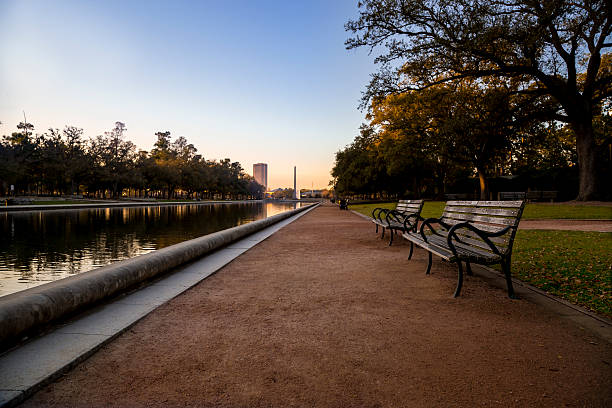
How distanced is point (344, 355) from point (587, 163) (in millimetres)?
22214

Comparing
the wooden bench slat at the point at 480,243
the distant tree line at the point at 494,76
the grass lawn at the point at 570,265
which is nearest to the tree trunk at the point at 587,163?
the distant tree line at the point at 494,76

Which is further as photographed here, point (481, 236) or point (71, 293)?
point (481, 236)

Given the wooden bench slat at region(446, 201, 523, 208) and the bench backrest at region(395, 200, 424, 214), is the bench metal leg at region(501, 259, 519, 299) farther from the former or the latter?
the bench backrest at region(395, 200, 424, 214)

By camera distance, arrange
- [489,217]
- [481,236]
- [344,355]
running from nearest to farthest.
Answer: [344,355], [481,236], [489,217]

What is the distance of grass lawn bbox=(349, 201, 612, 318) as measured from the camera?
3.87m

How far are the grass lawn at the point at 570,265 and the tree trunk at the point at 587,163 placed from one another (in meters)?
12.2

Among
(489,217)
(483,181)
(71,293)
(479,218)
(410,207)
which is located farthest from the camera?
(483,181)

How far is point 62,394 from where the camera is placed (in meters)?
1.95

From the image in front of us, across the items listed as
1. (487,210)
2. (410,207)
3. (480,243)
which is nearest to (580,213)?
(410,207)

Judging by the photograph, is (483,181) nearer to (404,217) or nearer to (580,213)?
(580,213)

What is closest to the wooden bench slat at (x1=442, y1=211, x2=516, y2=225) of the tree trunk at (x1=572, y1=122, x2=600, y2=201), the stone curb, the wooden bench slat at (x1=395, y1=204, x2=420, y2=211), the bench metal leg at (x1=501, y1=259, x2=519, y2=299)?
the bench metal leg at (x1=501, y1=259, x2=519, y2=299)

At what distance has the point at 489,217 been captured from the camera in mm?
4348

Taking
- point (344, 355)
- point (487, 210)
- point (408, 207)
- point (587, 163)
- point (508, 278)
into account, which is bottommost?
point (344, 355)

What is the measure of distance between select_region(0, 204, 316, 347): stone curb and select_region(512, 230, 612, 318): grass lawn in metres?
4.95
